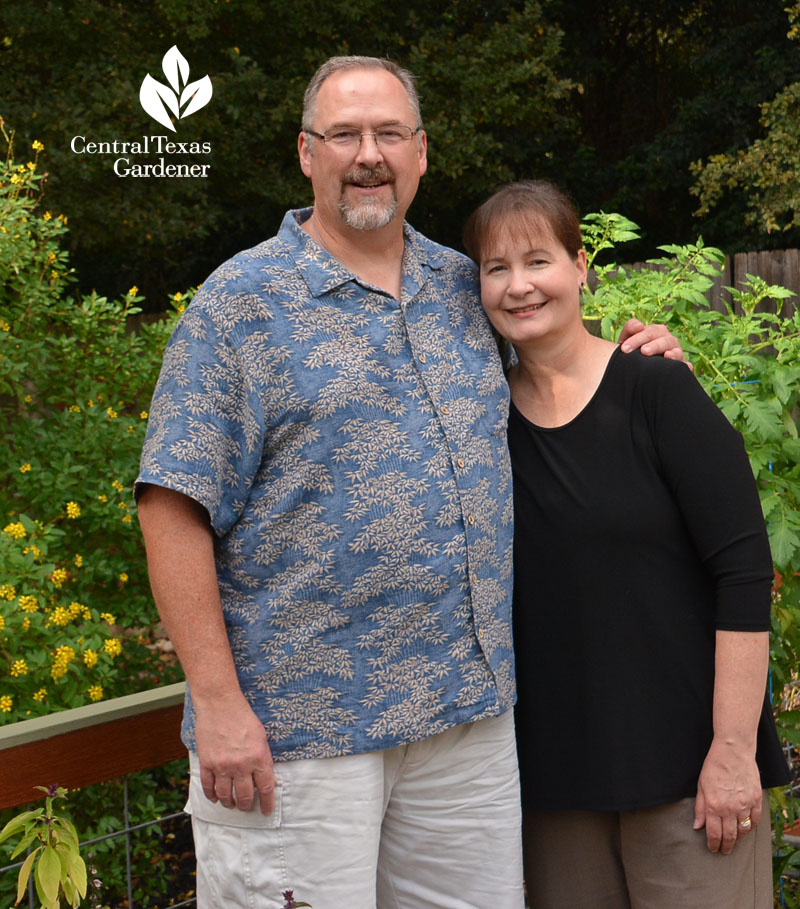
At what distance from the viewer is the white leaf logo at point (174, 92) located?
10703 mm

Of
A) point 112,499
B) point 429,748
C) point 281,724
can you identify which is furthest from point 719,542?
point 112,499

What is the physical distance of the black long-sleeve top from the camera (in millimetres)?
1924

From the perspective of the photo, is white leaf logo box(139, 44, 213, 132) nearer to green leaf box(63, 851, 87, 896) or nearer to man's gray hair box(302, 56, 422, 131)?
man's gray hair box(302, 56, 422, 131)

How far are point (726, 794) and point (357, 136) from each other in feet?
4.65

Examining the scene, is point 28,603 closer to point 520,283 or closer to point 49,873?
point 49,873

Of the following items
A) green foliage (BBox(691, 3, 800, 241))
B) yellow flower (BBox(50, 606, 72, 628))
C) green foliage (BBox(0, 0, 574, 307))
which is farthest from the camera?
green foliage (BBox(0, 0, 574, 307))

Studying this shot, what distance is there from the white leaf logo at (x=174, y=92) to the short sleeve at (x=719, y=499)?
9.58 metres

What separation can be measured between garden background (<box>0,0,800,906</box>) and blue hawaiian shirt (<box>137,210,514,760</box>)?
4.95 feet

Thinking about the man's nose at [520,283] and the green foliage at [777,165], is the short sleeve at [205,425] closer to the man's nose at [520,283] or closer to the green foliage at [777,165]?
the man's nose at [520,283]

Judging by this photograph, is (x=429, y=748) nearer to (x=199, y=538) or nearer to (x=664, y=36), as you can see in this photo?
(x=199, y=538)

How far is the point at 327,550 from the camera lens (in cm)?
186

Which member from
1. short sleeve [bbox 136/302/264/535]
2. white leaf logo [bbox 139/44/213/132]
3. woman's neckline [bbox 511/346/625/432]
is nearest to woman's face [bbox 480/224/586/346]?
woman's neckline [bbox 511/346/625/432]

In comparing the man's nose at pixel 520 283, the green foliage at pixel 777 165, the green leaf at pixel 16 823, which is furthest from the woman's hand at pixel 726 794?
the green foliage at pixel 777 165

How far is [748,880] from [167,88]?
10.9m
